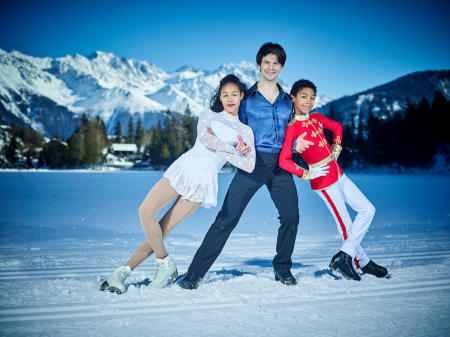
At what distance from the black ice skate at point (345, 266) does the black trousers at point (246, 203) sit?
49 cm

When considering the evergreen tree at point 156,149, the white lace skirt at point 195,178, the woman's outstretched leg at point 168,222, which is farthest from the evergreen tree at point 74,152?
the white lace skirt at point 195,178

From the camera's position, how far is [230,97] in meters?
3.06

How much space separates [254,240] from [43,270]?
3313 millimetres

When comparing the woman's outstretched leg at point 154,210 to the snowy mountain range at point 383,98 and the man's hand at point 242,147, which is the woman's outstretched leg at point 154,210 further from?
the snowy mountain range at point 383,98

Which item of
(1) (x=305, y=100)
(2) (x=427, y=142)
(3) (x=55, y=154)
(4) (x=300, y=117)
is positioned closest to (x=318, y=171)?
(4) (x=300, y=117)

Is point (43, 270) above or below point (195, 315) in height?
below

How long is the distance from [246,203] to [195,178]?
63cm

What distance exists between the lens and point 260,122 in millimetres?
3195

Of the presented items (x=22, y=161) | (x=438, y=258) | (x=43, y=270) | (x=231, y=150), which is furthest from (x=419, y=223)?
(x=22, y=161)

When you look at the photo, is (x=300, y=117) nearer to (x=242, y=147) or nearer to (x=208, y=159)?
(x=242, y=147)

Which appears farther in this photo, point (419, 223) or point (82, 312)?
point (419, 223)

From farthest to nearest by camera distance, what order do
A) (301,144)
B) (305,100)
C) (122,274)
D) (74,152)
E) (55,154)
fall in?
(55,154) < (74,152) < (305,100) < (301,144) < (122,274)

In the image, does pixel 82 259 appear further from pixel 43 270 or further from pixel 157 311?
pixel 157 311

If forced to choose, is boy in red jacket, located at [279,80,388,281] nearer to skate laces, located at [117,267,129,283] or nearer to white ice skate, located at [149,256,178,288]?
white ice skate, located at [149,256,178,288]
